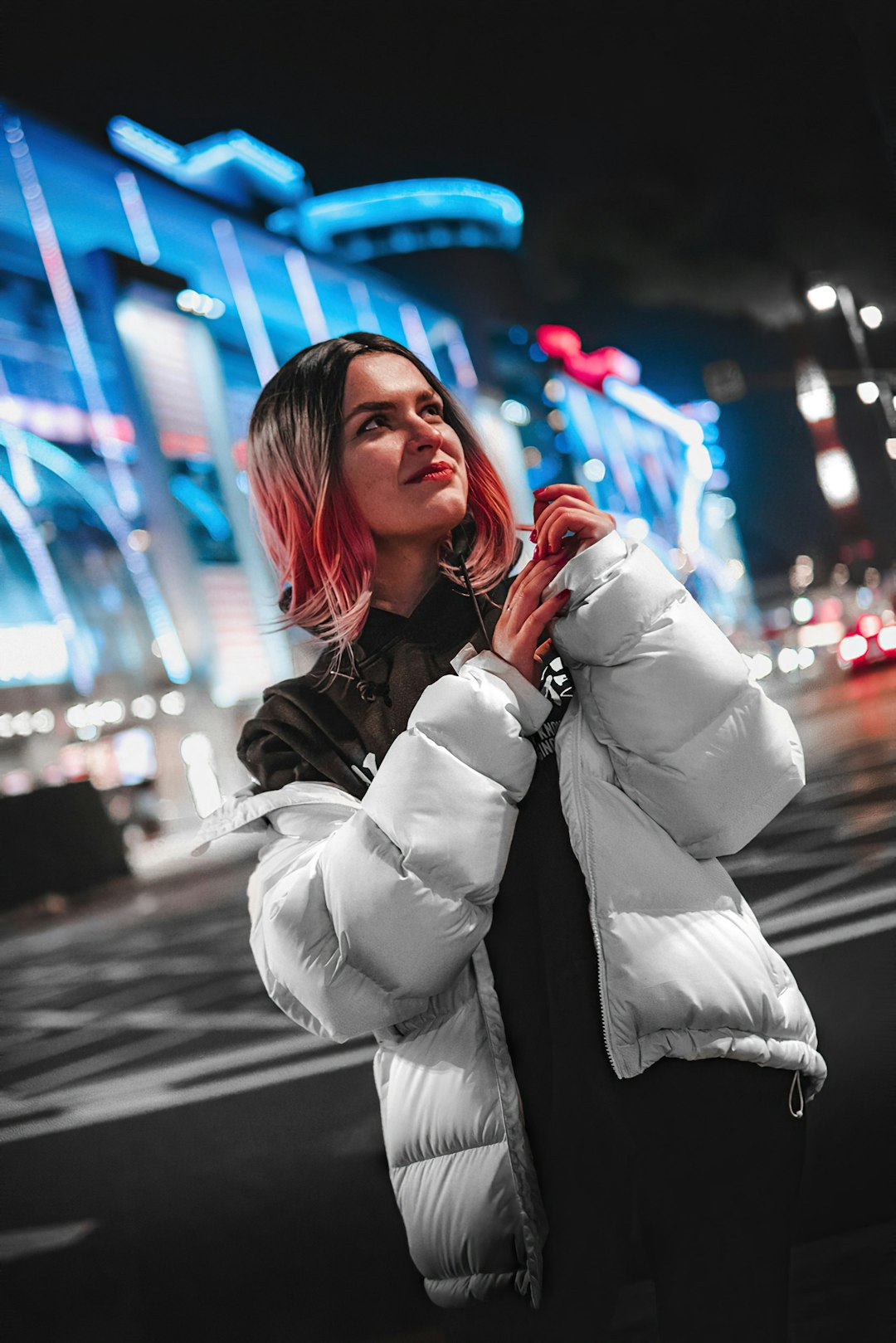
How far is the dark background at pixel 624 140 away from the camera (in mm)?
2059

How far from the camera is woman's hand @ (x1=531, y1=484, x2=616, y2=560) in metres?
1.14

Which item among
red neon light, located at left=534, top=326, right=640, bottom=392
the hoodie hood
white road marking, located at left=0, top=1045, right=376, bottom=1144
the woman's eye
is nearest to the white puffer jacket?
the hoodie hood

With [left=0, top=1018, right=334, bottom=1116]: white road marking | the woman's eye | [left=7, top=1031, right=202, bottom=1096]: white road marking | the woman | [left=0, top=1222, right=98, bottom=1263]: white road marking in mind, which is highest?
the woman's eye

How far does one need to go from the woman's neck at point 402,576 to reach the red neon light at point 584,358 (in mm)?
1013

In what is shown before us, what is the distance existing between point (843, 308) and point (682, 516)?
2.00ft

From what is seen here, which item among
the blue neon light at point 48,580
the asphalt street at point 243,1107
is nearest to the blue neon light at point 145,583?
the blue neon light at point 48,580

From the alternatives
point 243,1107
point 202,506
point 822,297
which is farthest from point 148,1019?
point 822,297

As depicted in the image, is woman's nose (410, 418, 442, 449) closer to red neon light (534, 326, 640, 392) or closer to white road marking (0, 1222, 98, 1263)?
red neon light (534, 326, 640, 392)

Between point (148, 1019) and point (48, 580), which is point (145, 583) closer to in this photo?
point (48, 580)

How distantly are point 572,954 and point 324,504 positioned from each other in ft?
2.22

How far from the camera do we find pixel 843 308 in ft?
7.18

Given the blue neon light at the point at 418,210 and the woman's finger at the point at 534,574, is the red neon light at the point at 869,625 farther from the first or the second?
the woman's finger at the point at 534,574

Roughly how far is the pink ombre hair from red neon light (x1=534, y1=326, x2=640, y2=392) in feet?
2.90

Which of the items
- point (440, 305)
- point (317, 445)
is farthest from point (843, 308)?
point (317, 445)
